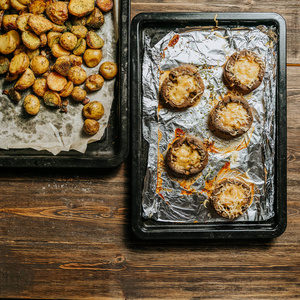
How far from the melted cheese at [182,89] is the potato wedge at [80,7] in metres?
0.73

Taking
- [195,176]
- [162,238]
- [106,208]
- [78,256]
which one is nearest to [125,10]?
[195,176]

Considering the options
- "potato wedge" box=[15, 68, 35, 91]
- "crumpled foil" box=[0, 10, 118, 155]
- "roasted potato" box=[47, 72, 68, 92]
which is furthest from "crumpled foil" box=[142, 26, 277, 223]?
"potato wedge" box=[15, 68, 35, 91]

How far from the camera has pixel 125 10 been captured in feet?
6.44

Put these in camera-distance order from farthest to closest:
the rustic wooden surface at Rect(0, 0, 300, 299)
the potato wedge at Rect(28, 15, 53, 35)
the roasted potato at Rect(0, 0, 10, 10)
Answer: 1. the rustic wooden surface at Rect(0, 0, 300, 299)
2. the roasted potato at Rect(0, 0, 10, 10)
3. the potato wedge at Rect(28, 15, 53, 35)

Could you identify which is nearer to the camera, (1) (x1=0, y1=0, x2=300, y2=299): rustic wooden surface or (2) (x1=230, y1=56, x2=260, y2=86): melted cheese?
(2) (x1=230, y1=56, x2=260, y2=86): melted cheese

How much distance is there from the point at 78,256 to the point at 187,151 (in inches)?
43.3

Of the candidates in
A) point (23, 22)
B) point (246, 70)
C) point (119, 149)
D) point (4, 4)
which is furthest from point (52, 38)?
point (246, 70)

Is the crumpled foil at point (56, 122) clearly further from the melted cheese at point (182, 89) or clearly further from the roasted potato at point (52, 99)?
the melted cheese at point (182, 89)

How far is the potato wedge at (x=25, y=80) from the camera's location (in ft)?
6.43

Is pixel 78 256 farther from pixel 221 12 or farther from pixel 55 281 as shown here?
pixel 221 12

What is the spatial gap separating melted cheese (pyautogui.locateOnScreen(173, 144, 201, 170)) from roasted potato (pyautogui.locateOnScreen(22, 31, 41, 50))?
113 centimetres

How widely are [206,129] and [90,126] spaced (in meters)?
0.77

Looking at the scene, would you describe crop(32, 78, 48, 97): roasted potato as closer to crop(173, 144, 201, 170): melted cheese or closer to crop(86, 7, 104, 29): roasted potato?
crop(86, 7, 104, 29): roasted potato

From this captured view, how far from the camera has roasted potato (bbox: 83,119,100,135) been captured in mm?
1961
